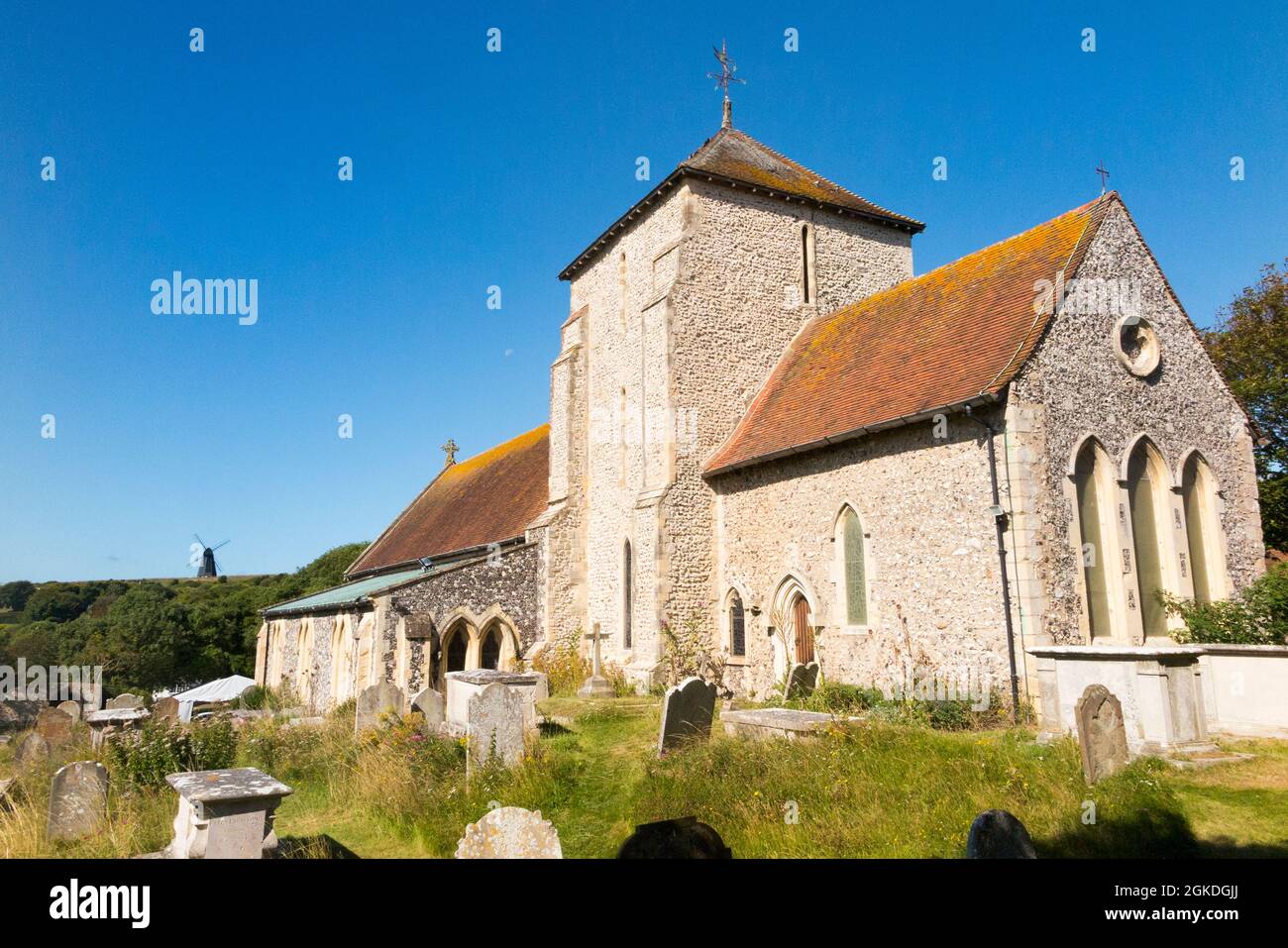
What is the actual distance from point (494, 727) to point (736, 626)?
8607mm

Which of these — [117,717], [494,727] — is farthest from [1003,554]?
[117,717]

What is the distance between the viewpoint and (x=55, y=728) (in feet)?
45.4

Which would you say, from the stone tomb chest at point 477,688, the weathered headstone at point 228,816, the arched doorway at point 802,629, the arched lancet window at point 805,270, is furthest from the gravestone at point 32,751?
the arched lancet window at point 805,270

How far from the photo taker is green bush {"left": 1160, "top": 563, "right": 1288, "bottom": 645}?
39.1 ft

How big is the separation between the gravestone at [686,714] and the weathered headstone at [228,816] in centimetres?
481

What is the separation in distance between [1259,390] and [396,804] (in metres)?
20.6

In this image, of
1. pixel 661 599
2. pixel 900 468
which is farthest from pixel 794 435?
pixel 661 599

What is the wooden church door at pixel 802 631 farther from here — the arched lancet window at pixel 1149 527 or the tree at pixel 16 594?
the tree at pixel 16 594

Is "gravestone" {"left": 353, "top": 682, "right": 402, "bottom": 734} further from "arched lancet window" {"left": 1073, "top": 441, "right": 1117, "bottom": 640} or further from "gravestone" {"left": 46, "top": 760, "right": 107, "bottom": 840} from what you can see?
"arched lancet window" {"left": 1073, "top": 441, "right": 1117, "bottom": 640}

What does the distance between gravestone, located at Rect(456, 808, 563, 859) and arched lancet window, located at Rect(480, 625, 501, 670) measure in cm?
1462

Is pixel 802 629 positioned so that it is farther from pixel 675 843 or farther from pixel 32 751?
pixel 32 751

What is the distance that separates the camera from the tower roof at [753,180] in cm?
1902

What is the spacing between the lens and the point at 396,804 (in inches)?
341

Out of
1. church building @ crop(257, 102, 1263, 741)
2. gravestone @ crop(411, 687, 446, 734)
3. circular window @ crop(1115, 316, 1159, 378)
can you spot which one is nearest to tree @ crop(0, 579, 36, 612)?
church building @ crop(257, 102, 1263, 741)
